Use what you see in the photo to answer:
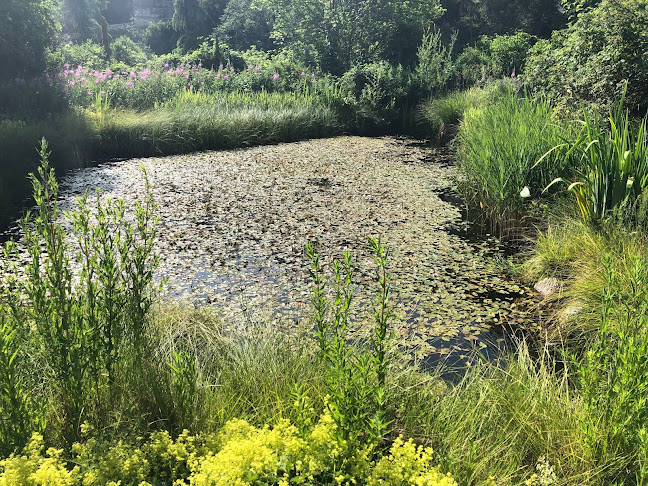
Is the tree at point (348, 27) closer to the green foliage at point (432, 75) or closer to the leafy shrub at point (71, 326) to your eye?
the green foliage at point (432, 75)

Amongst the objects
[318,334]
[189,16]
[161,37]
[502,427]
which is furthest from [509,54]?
[161,37]

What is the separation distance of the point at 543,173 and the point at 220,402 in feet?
11.7

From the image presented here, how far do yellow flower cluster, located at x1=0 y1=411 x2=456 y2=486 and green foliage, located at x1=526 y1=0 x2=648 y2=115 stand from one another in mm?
3962

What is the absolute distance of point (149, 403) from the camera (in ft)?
6.12

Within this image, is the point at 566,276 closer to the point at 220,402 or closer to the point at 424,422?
the point at 424,422

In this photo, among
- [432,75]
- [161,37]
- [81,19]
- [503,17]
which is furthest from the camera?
Result: [161,37]

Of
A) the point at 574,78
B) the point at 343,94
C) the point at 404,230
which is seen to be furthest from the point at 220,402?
the point at 343,94

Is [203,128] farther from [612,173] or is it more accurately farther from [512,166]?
[612,173]

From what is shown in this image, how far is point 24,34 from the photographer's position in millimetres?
7512

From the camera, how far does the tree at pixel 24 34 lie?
736 cm

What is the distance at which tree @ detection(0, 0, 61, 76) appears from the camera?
7.36 m

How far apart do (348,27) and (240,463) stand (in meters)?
13.3

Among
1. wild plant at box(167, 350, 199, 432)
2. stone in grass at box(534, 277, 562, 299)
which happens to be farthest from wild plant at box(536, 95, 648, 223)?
wild plant at box(167, 350, 199, 432)

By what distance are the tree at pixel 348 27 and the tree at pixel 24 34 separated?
21.0ft
